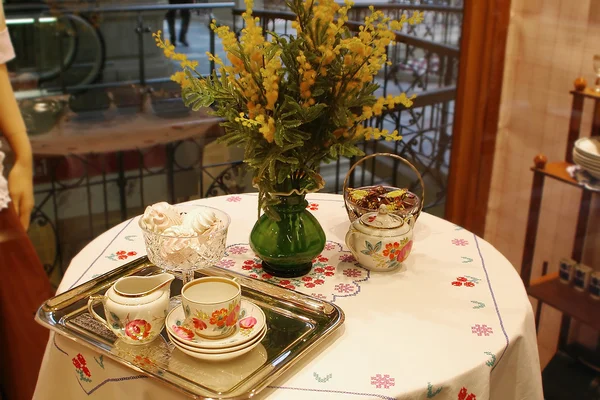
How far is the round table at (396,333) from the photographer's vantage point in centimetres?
121

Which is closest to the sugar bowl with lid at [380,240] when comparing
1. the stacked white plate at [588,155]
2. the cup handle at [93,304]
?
the cup handle at [93,304]

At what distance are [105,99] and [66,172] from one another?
0.98ft

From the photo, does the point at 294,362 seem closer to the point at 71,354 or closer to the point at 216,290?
the point at 216,290

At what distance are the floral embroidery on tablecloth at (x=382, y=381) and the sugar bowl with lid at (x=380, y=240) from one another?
374 millimetres

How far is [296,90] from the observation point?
1378 millimetres

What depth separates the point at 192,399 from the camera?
1152 millimetres

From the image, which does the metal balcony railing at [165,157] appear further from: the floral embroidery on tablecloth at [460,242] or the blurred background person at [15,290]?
the floral embroidery on tablecloth at [460,242]

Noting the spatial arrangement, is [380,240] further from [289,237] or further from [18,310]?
[18,310]

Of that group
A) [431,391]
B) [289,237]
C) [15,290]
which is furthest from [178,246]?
[15,290]

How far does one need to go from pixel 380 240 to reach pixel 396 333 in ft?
0.80

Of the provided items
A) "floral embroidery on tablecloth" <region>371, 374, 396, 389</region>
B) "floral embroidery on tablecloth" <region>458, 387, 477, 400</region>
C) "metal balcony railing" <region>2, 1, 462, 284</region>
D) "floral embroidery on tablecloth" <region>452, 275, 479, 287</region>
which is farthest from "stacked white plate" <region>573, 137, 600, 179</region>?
→ "floral embroidery on tablecloth" <region>371, 374, 396, 389</region>

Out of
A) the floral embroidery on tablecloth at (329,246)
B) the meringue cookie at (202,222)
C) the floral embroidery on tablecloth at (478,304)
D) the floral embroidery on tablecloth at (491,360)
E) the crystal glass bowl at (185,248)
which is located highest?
the meringue cookie at (202,222)

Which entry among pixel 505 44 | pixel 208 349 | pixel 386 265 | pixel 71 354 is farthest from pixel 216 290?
pixel 505 44

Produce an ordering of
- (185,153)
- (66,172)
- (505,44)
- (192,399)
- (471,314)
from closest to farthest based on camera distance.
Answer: (192,399) < (471,314) < (66,172) < (185,153) < (505,44)
